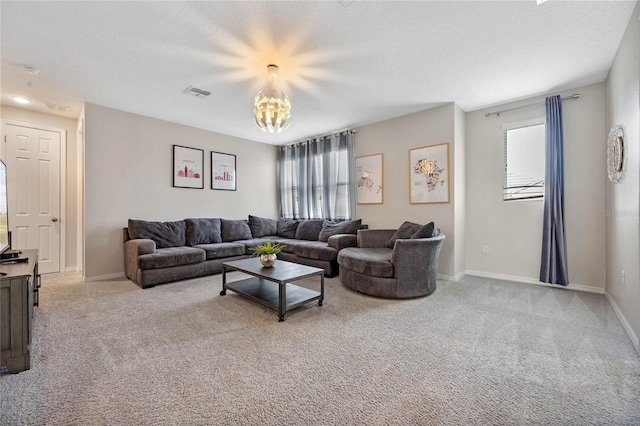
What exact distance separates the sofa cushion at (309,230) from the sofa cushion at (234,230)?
1006mm

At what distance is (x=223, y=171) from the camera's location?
18.6 ft

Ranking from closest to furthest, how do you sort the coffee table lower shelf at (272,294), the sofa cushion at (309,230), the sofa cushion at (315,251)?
the coffee table lower shelf at (272,294)
the sofa cushion at (315,251)
the sofa cushion at (309,230)

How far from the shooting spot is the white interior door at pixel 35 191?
13.6 ft

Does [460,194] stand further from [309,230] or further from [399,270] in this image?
[309,230]

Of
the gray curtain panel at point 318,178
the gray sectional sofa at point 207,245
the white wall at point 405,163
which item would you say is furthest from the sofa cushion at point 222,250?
the white wall at point 405,163

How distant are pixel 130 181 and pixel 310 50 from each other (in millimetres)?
3591

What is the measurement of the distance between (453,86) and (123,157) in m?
4.93

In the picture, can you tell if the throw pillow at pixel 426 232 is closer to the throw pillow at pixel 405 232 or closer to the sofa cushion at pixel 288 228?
the throw pillow at pixel 405 232

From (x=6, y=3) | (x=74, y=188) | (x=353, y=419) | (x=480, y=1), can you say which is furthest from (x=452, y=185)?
(x=74, y=188)

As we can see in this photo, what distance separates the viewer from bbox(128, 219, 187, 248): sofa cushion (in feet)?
13.6

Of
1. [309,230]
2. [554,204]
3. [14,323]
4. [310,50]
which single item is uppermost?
[310,50]

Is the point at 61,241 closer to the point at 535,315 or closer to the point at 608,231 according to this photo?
the point at 535,315

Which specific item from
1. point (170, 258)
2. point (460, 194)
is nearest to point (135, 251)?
point (170, 258)

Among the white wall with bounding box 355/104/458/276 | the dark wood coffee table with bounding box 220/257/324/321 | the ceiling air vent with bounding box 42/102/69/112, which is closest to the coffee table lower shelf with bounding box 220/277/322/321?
the dark wood coffee table with bounding box 220/257/324/321
